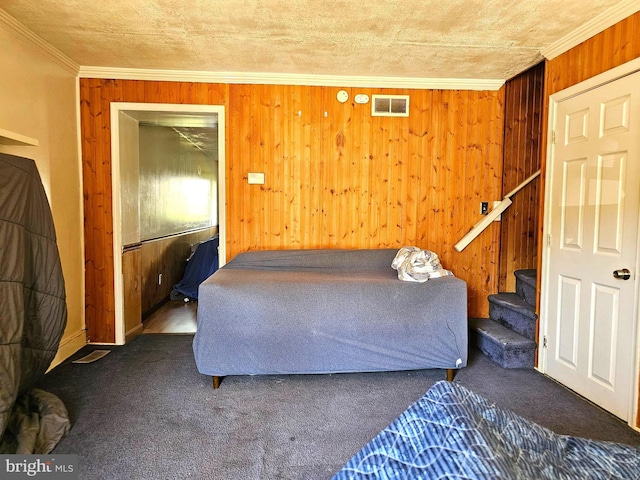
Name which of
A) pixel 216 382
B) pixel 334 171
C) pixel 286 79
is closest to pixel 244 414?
pixel 216 382

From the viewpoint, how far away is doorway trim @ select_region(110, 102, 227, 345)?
3.22m

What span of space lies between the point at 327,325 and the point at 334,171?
1578 mm

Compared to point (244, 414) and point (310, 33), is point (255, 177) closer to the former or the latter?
point (310, 33)

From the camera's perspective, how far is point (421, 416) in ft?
3.88

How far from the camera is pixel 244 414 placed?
2180 millimetres

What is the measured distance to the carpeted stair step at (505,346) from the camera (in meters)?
2.84

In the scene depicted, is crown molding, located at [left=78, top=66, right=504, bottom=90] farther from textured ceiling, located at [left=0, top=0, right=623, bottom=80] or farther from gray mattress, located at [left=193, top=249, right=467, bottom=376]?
gray mattress, located at [left=193, top=249, right=467, bottom=376]

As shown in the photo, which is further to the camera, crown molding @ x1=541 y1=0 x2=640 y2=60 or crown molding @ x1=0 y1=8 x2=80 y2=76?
crown molding @ x1=0 y1=8 x2=80 y2=76

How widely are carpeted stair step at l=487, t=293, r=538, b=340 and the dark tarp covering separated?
3364 millimetres

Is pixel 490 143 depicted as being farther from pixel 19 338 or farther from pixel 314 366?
pixel 19 338

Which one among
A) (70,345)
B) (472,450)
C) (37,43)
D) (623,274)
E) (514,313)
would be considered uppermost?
(37,43)

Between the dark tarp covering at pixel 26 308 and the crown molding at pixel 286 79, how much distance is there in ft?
5.11

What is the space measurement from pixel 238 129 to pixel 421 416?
115 inches

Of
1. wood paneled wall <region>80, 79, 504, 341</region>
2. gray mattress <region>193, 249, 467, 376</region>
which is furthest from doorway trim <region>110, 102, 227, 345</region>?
gray mattress <region>193, 249, 467, 376</region>
